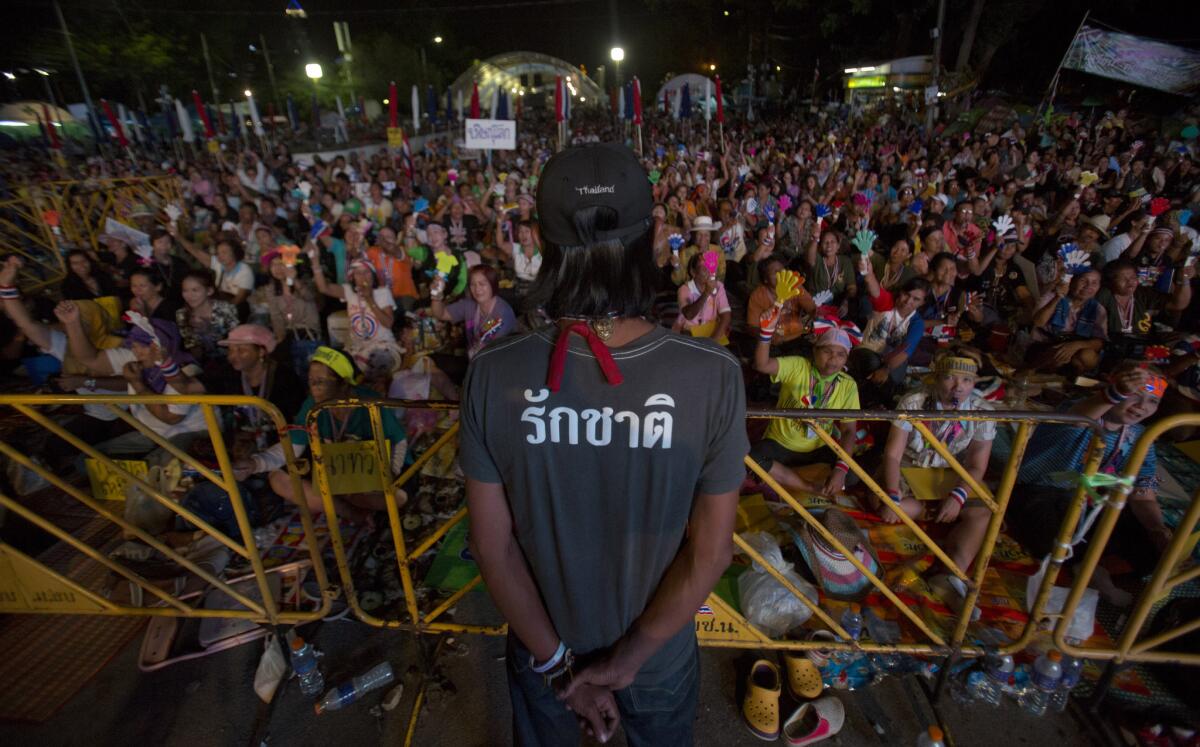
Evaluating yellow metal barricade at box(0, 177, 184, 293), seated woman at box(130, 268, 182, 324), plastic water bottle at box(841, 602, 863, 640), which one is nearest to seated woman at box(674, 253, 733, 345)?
plastic water bottle at box(841, 602, 863, 640)

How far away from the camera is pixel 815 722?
107 inches

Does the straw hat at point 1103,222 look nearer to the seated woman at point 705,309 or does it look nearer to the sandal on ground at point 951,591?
the seated woman at point 705,309

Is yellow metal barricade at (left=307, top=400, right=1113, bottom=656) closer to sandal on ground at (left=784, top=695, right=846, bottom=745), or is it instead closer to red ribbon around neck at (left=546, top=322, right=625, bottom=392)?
sandal on ground at (left=784, top=695, right=846, bottom=745)

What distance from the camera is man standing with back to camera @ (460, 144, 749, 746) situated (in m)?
1.24

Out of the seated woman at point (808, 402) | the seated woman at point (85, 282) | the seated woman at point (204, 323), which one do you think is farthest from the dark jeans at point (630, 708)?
the seated woman at point (85, 282)

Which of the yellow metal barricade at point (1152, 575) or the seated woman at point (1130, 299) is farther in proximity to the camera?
the seated woman at point (1130, 299)

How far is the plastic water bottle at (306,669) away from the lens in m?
2.92

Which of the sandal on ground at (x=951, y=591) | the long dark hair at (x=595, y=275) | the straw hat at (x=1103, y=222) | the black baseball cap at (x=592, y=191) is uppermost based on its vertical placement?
the black baseball cap at (x=592, y=191)

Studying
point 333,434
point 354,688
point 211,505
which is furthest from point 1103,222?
point 211,505

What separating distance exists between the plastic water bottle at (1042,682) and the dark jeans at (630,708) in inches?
82.5

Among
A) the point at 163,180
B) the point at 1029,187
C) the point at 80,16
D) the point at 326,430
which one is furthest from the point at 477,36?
the point at 326,430

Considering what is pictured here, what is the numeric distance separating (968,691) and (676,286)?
240 inches

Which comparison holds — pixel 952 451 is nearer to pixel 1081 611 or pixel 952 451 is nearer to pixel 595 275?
pixel 1081 611

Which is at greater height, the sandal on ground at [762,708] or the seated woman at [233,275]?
the seated woman at [233,275]
